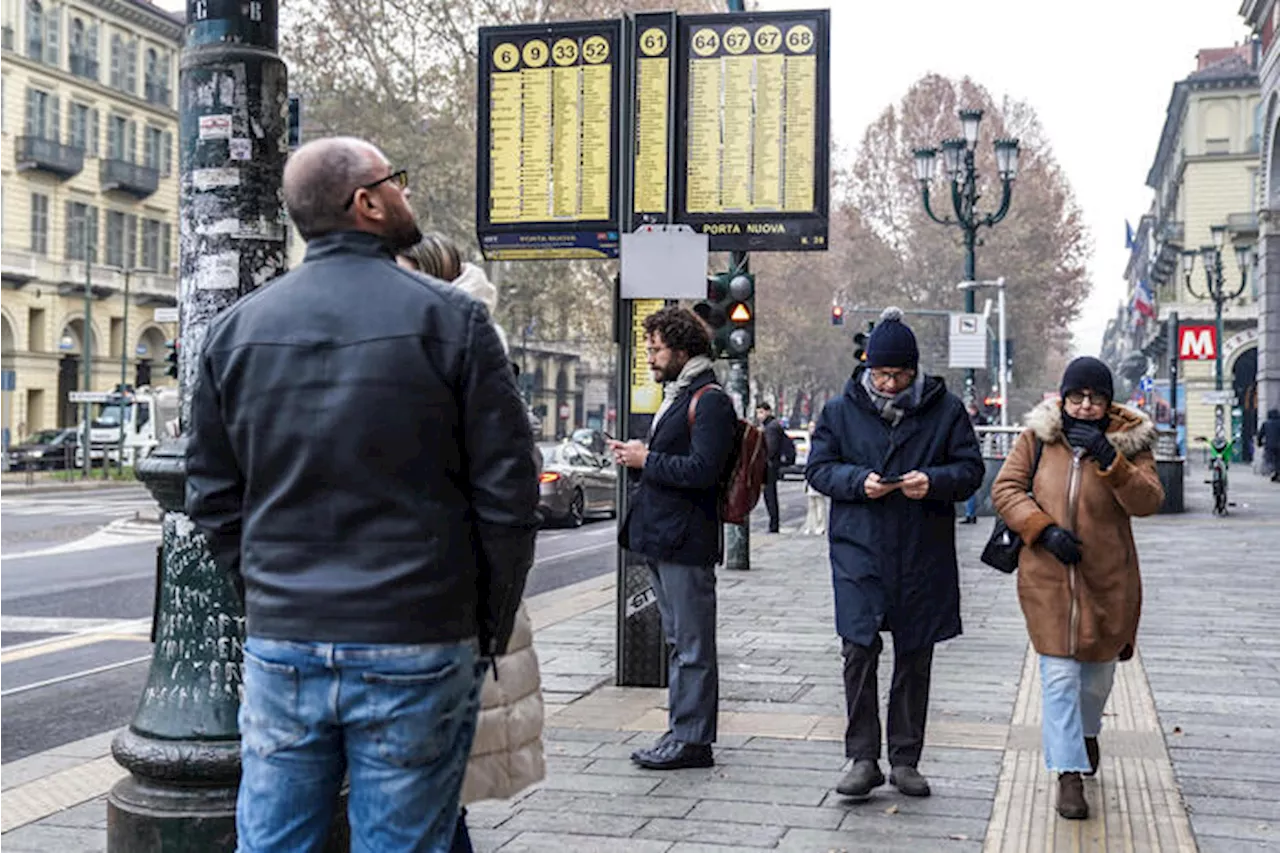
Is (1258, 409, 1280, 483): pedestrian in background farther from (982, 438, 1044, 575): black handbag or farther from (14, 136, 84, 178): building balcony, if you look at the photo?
(14, 136, 84, 178): building balcony

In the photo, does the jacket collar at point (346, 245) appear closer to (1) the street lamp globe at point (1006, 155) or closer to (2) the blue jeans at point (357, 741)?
(2) the blue jeans at point (357, 741)

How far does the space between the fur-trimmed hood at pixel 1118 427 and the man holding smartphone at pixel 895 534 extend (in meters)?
0.25

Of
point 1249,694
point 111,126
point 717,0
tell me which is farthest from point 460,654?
point 111,126

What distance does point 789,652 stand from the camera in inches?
377

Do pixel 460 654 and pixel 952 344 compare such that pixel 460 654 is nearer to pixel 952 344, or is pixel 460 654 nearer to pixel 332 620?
pixel 332 620

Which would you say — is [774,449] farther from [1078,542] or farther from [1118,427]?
[1078,542]

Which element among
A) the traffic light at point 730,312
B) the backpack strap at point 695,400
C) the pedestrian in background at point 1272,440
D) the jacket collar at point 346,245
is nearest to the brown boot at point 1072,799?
the backpack strap at point 695,400

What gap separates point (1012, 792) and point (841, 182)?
52946mm

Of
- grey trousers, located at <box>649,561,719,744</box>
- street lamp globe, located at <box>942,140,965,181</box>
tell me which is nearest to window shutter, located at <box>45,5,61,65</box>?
street lamp globe, located at <box>942,140,965,181</box>

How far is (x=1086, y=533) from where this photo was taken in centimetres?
551

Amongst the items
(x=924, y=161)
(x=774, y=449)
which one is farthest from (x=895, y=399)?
(x=924, y=161)

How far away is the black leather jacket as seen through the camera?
278 cm

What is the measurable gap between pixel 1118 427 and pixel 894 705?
129 centimetres

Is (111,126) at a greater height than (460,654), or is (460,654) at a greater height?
(111,126)
